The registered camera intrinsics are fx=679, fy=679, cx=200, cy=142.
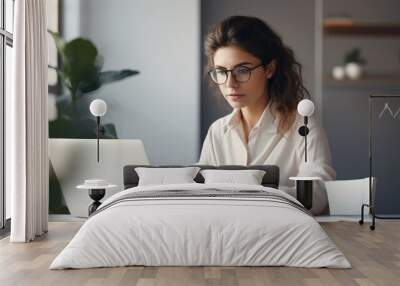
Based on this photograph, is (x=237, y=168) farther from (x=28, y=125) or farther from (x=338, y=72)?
(x=28, y=125)

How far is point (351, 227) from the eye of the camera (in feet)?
23.2

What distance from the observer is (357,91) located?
762cm

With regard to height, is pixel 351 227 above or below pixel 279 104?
below

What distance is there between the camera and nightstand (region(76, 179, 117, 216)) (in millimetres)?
7152

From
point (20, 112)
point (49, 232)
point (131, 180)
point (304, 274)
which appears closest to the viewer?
point (304, 274)

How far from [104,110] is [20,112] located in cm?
156

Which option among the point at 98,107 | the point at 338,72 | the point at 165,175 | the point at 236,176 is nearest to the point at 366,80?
the point at 338,72

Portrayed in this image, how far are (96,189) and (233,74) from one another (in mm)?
1968

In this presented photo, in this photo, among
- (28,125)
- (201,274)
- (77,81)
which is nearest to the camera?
(201,274)

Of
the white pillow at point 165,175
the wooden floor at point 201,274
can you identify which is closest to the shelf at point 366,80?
the white pillow at point 165,175

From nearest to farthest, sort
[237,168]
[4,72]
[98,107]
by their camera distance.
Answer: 1. [4,72]
2. [237,168]
3. [98,107]

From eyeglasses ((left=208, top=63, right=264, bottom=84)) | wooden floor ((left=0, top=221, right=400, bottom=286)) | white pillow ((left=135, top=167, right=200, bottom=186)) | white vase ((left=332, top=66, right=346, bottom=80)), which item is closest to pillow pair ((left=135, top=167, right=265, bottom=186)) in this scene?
white pillow ((left=135, top=167, right=200, bottom=186))

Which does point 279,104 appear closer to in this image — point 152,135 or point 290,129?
point 290,129

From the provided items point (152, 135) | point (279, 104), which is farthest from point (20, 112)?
point (279, 104)
